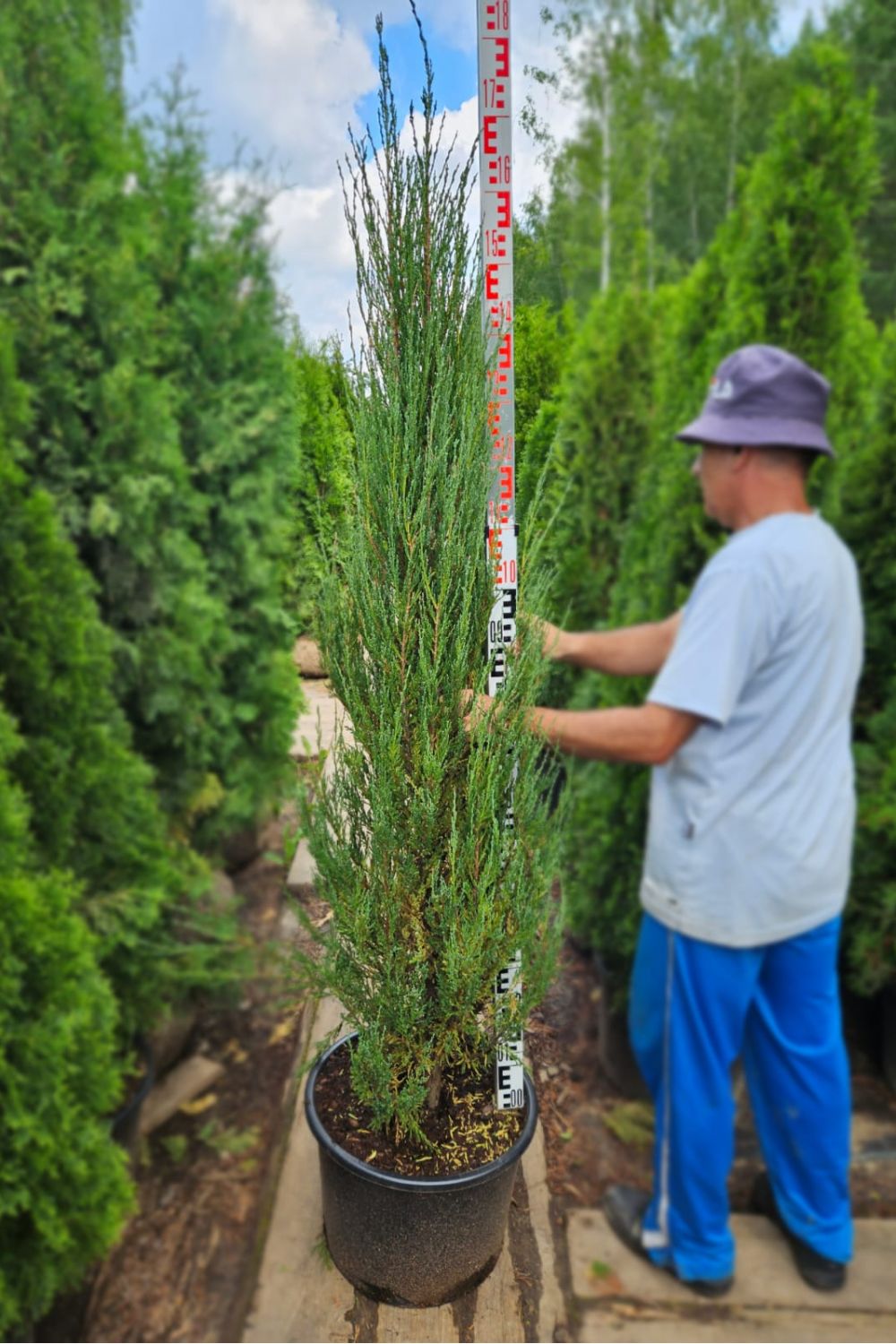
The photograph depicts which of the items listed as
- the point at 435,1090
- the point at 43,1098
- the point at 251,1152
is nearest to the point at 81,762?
the point at 43,1098

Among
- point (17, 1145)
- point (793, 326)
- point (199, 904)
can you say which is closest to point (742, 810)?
point (793, 326)

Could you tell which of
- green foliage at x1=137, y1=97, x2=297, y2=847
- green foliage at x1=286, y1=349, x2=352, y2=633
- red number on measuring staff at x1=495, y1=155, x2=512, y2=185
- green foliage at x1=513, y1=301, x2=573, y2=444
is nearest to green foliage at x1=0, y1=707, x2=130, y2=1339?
green foliage at x1=137, y1=97, x2=297, y2=847

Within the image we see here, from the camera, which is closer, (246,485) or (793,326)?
(793,326)

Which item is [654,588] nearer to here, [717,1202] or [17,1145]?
[717,1202]

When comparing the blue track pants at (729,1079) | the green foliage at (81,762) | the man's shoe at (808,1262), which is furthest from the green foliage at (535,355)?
the man's shoe at (808,1262)

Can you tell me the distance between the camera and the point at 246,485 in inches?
63.6

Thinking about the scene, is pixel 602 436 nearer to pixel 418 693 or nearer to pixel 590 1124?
pixel 418 693

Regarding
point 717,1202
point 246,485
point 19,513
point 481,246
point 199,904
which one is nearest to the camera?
point 481,246

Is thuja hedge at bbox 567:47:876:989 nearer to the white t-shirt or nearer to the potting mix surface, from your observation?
the white t-shirt

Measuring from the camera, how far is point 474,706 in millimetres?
917

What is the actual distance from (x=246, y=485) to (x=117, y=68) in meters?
0.66

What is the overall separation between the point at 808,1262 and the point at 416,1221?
548 millimetres

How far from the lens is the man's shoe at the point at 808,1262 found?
114 centimetres

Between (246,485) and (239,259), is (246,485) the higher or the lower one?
the lower one
